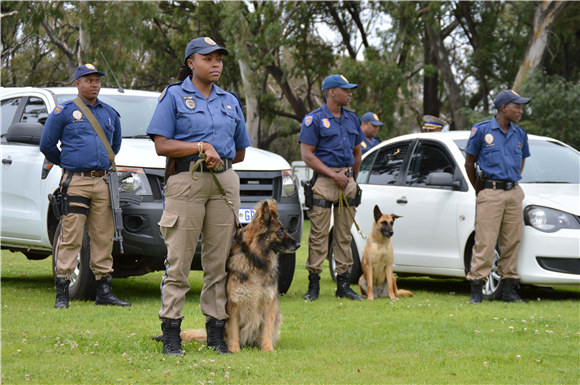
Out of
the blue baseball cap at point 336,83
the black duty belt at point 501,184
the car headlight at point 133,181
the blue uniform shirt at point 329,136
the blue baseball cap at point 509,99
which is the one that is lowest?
the car headlight at point 133,181

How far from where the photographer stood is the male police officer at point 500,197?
8703mm

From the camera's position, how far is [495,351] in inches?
245

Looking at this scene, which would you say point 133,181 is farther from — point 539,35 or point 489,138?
point 539,35

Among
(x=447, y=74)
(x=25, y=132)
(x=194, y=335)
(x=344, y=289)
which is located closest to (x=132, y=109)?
(x=25, y=132)

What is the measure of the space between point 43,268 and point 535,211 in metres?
7.53

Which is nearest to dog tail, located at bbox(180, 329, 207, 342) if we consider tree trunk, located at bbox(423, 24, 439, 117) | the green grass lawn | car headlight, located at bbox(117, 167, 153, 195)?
the green grass lawn

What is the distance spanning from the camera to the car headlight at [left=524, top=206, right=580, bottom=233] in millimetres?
8578

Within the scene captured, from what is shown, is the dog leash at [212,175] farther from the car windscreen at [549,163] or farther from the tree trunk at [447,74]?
the tree trunk at [447,74]

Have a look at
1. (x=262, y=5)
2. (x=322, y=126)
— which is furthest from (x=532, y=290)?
(x=262, y=5)

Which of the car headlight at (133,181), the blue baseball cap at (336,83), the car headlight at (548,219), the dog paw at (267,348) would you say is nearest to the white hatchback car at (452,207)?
the car headlight at (548,219)

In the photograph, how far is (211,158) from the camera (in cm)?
548

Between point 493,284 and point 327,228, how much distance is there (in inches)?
74.7

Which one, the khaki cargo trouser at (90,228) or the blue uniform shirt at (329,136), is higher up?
the blue uniform shirt at (329,136)

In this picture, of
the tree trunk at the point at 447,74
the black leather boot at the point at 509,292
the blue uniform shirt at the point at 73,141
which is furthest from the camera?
the tree trunk at the point at 447,74
